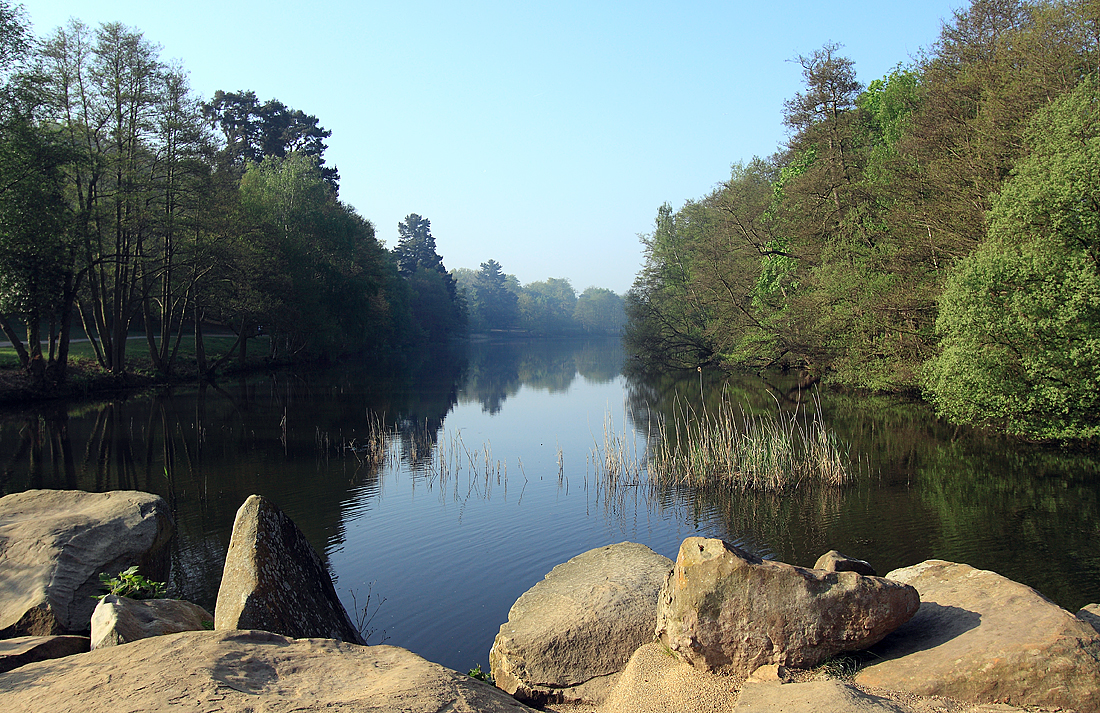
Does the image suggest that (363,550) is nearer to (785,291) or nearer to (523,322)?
(785,291)

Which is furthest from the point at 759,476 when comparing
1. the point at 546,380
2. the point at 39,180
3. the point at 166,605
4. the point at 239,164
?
the point at 239,164

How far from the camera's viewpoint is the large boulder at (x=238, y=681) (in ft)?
14.8

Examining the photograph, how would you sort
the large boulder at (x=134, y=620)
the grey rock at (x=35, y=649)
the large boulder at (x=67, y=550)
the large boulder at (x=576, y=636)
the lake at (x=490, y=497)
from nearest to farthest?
the grey rock at (x=35, y=649) → the large boulder at (x=134, y=620) → the large boulder at (x=576, y=636) → the large boulder at (x=67, y=550) → the lake at (x=490, y=497)

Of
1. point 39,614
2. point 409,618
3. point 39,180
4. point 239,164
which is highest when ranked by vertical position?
point 239,164

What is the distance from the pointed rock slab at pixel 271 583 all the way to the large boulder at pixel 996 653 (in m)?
4.93

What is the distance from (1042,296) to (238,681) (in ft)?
62.7

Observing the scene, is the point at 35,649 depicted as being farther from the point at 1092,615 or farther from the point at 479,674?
the point at 1092,615

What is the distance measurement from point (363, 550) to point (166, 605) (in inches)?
209

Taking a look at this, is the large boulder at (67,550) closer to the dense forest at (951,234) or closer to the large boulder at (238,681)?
the large boulder at (238,681)

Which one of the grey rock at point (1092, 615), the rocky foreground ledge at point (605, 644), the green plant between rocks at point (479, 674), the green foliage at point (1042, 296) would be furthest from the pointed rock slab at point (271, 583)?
the green foliage at point (1042, 296)

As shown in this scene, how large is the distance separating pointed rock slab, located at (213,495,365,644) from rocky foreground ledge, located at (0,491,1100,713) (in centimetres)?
2

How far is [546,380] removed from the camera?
50.5 m

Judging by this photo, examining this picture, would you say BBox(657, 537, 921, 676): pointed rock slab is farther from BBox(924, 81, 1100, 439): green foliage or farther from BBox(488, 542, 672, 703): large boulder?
BBox(924, 81, 1100, 439): green foliage

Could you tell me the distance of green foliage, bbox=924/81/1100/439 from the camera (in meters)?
17.3
